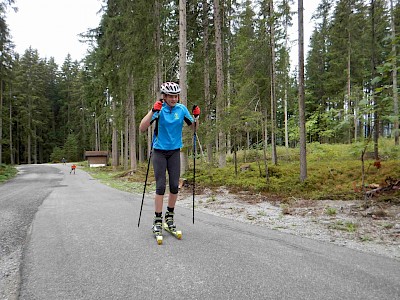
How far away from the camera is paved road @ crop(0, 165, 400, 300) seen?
2201 millimetres

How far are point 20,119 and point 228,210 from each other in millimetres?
56921

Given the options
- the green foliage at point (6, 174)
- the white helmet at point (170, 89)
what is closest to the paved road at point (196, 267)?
the white helmet at point (170, 89)

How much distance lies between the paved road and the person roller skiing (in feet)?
1.43

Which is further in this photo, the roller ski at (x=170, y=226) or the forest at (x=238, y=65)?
the forest at (x=238, y=65)

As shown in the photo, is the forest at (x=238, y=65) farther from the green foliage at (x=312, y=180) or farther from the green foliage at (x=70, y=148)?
the green foliage at (x=70, y=148)

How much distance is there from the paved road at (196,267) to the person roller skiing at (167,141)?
1.43 ft

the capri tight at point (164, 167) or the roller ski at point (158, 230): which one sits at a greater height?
the capri tight at point (164, 167)

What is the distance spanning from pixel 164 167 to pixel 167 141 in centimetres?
41

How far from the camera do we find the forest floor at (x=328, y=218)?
4.01 metres

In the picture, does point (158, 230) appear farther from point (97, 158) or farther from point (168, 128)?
point (97, 158)

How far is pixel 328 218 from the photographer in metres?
5.64

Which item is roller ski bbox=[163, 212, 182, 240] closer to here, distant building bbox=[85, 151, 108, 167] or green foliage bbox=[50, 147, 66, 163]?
distant building bbox=[85, 151, 108, 167]

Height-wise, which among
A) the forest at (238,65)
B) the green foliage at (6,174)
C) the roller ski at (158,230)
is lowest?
the green foliage at (6,174)

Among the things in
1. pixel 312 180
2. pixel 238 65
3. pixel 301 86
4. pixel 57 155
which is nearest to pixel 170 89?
pixel 301 86
